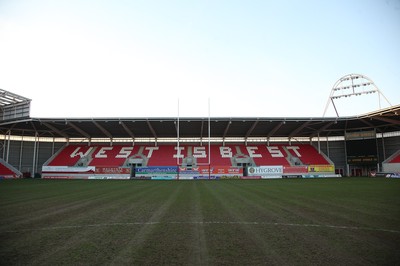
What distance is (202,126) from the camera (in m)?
46.9

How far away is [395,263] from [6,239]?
8.00 metres

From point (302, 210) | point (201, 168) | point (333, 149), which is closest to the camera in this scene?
point (302, 210)

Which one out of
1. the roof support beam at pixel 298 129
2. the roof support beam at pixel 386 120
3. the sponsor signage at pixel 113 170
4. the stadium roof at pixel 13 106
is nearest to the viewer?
the stadium roof at pixel 13 106

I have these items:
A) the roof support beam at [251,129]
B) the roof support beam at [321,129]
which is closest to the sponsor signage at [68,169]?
the roof support beam at [251,129]

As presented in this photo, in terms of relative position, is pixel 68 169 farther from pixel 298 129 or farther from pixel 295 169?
pixel 298 129

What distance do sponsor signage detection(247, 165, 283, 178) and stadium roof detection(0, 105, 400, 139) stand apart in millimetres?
7681

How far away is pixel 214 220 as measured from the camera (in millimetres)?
8305

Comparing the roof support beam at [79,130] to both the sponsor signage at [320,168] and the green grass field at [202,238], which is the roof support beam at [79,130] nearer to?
the green grass field at [202,238]

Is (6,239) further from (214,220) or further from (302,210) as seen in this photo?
(302,210)

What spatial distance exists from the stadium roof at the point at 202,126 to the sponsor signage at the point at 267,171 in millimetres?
7681

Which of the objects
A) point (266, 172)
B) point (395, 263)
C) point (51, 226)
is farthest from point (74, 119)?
point (395, 263)

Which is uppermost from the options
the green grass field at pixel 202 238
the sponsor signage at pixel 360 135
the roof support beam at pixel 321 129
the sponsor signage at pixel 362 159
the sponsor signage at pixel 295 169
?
the roof support beam at pixel 321 129

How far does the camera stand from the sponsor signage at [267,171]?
1694 inches

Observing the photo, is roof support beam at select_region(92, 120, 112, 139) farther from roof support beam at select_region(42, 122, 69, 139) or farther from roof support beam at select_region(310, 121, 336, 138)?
roof support beam at select_region(310, 121, 336, 138)
